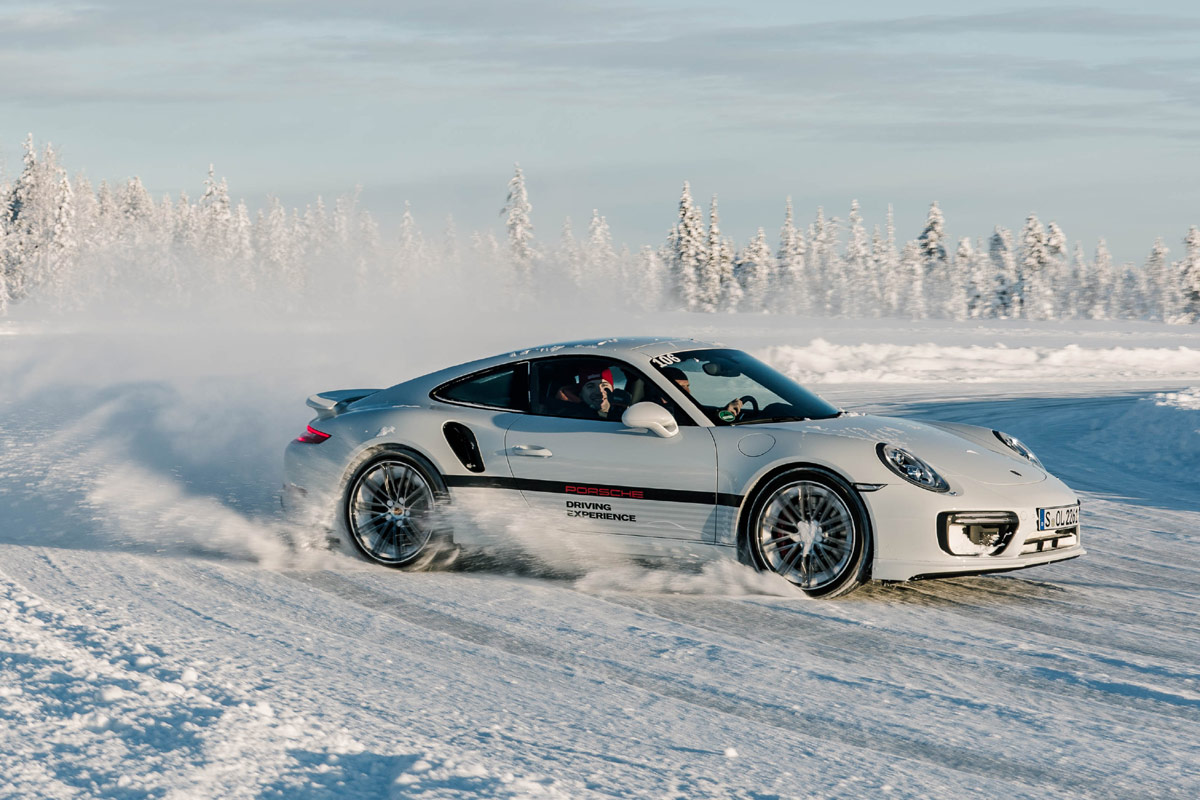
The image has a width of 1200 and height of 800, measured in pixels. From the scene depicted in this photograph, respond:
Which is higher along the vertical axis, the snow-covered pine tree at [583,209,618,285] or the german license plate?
the snow-covered pine tree at [583,209,618,285]

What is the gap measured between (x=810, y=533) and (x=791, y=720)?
2166 mm

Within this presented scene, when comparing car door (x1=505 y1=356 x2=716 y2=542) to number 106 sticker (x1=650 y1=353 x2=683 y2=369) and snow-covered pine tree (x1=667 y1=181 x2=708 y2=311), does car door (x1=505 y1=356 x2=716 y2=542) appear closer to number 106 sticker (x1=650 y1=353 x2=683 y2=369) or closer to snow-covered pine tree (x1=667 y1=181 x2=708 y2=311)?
number 106 sticker (x1=650 y1=353 x2=683 y2=369)

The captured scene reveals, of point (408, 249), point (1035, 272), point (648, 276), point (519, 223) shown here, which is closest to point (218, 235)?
point (408, 249)

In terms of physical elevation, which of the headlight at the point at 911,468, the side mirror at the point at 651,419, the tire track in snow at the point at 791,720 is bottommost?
the tire track in snow at the point at 791,720

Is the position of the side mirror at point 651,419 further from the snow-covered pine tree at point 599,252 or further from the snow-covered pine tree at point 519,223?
Answer: the snow-covered pine tree at point 599,252

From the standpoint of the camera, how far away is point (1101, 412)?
15430mm

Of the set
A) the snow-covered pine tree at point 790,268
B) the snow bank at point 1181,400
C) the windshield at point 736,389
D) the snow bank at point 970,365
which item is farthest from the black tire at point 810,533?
the snow-covered pine tree at point 790,268

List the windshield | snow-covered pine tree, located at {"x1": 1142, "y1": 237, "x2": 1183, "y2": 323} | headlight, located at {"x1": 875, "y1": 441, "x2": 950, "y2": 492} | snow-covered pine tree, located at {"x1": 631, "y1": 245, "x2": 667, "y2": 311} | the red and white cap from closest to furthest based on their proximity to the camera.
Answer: headlight, located at {"x1": 875, "y1": 441, "x2": 950, "y2": 492} < the windshield < the red and white cap < snow-covered pine tree, located at {"x1": 1142, "y1": 237, "x2": 1183, "y2": 323} < snow-covered pine tree, located at {"x1": 631, "y1": 245, "x2": 667, "y2": 311}

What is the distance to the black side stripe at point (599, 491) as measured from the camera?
671 cm

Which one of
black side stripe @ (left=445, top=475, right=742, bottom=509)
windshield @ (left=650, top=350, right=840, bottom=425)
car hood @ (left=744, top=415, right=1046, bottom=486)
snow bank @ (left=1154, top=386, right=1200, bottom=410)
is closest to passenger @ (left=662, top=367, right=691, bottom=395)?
windshield @ (left=650, top=350, right=840, bottom=425)

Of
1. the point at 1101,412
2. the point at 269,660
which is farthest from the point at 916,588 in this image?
the point at 1101,412

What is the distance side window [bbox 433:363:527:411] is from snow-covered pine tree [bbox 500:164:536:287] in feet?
255

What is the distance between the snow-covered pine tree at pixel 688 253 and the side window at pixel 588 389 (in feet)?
263

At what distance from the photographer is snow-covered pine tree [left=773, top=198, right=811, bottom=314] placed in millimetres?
116812
